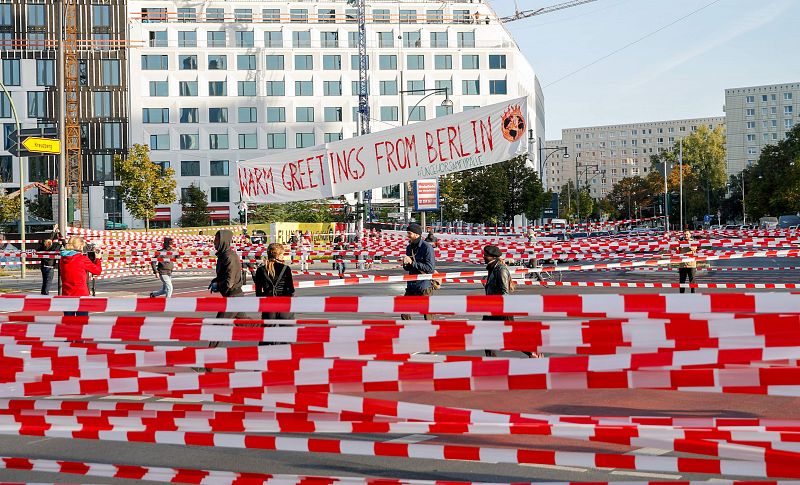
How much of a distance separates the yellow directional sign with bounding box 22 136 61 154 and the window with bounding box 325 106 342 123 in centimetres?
5434

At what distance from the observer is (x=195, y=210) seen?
261 ft

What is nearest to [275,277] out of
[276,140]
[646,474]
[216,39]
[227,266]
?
[227,266]

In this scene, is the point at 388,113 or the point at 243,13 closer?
the point at 388,113

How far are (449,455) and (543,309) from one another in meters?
1.10

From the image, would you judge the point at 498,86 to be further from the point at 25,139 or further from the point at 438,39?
the point at 25,139

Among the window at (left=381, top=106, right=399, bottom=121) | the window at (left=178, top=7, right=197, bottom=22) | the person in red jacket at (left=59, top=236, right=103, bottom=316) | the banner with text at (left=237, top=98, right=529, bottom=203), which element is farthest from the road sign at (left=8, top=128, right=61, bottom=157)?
the window at (left=178, top=7, right=197, bottom=22)

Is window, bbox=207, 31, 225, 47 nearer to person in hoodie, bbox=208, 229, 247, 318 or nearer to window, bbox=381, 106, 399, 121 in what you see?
window, bbox=381, 106, 399, 121

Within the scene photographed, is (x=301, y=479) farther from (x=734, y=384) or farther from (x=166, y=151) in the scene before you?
(x=166, y=151)

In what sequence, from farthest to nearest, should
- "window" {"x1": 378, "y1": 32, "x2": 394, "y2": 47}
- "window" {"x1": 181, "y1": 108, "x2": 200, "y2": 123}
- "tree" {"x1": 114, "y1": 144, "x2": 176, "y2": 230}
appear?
"window" {"x1": 378, "y1": 32, "x2": 394, "y2": 47}
"window" {"x1": 181, "y1": 108, "x2": 200, "y2": 123}
"tree" {"x1": 114, "y1": 144, "x2": 176, "y2": 230}

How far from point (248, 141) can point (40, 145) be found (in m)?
54.0

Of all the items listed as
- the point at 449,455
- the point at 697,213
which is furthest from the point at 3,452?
the point at 697,213

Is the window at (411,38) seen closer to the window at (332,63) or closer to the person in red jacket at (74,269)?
the window at (332,63)

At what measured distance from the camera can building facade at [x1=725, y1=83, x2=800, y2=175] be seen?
172500 millimetres

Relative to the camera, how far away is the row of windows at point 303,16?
8406 centimetres
